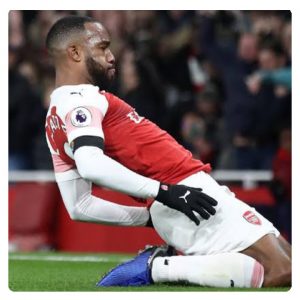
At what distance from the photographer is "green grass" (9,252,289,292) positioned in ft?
25.1

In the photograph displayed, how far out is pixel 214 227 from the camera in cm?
768

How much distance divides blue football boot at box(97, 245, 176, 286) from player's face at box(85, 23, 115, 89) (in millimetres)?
1234

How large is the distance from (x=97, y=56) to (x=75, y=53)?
0.50ft

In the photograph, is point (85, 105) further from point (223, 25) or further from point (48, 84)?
point (48, 84)

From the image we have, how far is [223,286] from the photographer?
24.6 ft

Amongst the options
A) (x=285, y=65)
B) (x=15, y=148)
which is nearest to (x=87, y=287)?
(x=285, y=65)

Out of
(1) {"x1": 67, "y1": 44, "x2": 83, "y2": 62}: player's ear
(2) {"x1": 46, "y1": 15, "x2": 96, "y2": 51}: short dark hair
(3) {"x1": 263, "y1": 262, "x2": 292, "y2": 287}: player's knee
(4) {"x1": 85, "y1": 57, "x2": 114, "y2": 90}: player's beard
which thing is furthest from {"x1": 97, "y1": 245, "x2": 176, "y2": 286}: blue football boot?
(2) {"x1": 46, "y1": 15, "x2": 96, "y2": 51}: short dark hair

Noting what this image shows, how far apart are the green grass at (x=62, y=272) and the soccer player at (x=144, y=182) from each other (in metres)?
0.16

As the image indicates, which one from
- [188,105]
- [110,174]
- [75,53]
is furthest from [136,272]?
[188,105]

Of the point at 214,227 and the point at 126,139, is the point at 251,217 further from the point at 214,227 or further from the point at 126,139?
the point at 126,139

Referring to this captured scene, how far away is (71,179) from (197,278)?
1.13 m

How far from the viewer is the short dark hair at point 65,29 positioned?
7859 millimetres

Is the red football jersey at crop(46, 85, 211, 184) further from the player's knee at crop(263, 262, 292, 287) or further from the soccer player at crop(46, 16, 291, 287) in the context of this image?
the player's knee at crop(263, 262, 292, 287)

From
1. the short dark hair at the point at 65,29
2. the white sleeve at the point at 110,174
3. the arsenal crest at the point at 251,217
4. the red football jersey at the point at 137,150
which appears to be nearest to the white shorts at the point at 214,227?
the arsenal crest at the point at 251,217
